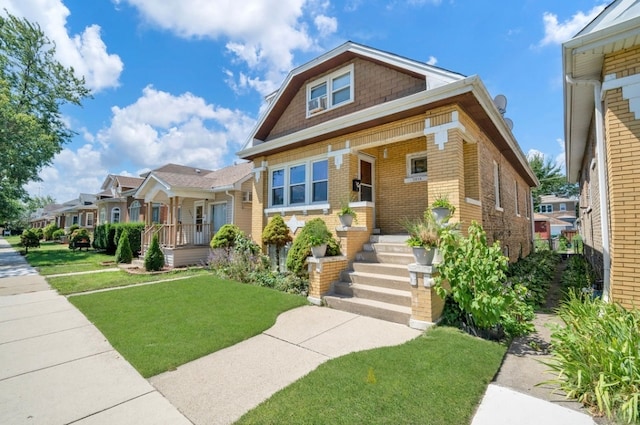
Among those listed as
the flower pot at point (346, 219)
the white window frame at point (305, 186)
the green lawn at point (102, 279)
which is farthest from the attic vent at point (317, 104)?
the green lawn at point (102, 279)

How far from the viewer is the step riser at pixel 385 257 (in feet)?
21.9

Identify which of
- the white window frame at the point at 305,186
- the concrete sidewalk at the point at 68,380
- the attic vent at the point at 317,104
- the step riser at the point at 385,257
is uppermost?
the attic vent at the point at 317,104

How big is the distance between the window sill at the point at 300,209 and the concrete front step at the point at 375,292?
2.76 meters

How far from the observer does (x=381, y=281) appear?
6371 millimetres

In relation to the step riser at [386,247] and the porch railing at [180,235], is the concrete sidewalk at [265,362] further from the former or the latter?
the porch railing at [180,235]

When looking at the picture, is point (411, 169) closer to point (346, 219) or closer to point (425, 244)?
point (346, 219)

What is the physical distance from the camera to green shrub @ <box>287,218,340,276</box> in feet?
24.1

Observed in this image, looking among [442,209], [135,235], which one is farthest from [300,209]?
[135,235]

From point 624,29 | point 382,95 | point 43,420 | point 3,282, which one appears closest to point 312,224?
point 382,95

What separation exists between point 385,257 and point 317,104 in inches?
228

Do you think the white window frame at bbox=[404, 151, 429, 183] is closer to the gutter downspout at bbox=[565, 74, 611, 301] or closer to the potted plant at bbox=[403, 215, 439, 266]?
the potted plant at bbox=[403, 215, 439, 266]

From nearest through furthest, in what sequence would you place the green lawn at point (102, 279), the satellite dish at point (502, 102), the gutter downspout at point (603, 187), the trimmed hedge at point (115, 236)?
the gutter downspout at point (603, 187) < the green lawn at point (102, 279) < the satellite dish at point (502, 102) < the trimmed hedge at point (115, 236)

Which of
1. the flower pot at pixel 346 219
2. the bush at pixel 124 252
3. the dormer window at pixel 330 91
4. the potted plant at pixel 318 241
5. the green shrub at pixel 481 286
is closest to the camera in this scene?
the green shrub at pixel 481 286

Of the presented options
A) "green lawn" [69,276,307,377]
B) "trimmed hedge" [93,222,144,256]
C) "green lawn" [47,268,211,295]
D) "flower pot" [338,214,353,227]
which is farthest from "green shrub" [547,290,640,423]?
"trimmed hedge" [93,222,144,256]
